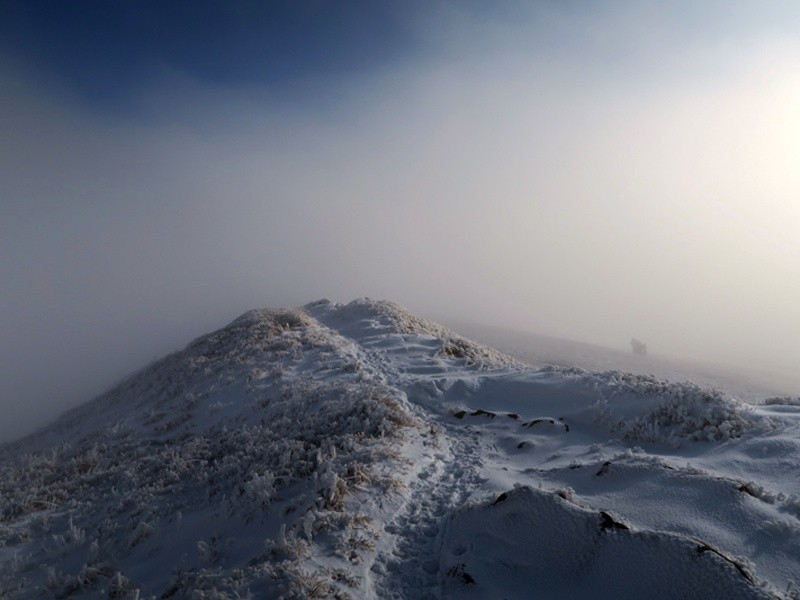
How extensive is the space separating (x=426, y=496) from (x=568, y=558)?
9.39ft

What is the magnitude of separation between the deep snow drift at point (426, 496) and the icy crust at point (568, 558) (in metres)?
0.02

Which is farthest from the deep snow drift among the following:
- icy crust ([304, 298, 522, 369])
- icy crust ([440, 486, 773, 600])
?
icy crust ([304, 298, 522, 369])

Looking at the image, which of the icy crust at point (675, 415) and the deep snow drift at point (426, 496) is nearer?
the deep snow drift at point (426, 496)

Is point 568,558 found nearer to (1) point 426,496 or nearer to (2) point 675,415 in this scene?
(1) point 426,496

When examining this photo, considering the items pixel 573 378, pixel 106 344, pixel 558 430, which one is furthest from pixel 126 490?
pixel 106 344

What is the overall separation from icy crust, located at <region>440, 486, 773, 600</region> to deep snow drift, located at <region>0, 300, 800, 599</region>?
0.06 ft

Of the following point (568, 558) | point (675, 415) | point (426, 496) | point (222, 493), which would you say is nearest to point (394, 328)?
point (675, 415)

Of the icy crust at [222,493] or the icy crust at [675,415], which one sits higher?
the icy crust at [675,415]

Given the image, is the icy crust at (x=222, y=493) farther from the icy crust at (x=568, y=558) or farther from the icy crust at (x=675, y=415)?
the icy crust at (x=675, y=415)

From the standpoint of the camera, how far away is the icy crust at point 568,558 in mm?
4598

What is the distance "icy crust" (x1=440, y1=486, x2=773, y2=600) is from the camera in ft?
15.1

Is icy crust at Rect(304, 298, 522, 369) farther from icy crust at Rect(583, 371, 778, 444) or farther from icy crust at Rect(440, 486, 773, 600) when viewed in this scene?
icy crust at Rect(440, 486, 773, 600)

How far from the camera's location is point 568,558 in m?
5.33

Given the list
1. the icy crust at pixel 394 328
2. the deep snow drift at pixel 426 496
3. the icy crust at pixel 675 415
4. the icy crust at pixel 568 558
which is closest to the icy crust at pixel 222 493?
the deep snow drift at pixel 426 496
